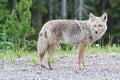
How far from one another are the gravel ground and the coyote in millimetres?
421

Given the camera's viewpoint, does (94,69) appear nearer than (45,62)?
Yes

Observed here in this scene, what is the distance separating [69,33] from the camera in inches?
592

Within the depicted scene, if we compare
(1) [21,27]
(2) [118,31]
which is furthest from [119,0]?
(1) [21,27]

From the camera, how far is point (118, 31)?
5222cm

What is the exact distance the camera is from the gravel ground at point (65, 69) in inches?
530

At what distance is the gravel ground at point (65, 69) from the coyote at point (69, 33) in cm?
42

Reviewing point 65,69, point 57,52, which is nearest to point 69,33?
point 65,69

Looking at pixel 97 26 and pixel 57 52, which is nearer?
pixel 97 26

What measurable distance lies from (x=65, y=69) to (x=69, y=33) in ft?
3.26

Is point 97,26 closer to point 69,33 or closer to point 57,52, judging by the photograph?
point 69,33

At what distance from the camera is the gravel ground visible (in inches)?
530

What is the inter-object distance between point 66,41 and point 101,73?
1.50 metres

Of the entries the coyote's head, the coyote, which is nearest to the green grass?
the coyote

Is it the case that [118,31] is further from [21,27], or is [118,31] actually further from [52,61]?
[52,61]
